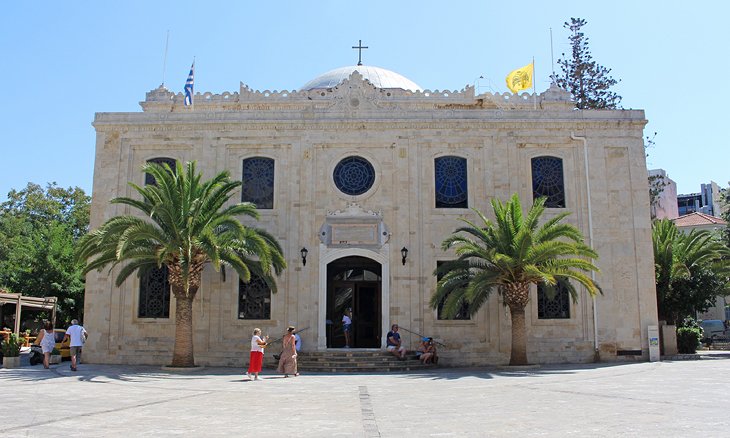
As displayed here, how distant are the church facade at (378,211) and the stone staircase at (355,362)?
2.99 feet

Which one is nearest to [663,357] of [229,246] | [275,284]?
[275,284]

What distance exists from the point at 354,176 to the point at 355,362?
6081 mm

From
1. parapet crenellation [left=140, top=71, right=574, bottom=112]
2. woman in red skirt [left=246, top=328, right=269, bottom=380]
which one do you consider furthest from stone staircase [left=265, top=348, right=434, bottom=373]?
parapet crenellation [left=140, top=71, right=574, bottom=112]

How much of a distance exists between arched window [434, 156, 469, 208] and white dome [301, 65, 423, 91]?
7316 mm

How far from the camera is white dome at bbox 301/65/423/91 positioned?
27594 millimetres

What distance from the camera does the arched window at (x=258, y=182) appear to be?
69.1ft

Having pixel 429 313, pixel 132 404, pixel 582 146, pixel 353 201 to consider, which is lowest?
pixel 132 404

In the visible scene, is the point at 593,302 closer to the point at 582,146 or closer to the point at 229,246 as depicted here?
the point at 582,146

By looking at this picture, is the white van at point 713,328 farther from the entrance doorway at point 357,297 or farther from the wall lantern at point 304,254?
the wall lantern at point 304,254

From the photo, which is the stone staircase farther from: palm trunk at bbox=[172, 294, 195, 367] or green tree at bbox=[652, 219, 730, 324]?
green tree at bbox=[652, 219, 730, 324]

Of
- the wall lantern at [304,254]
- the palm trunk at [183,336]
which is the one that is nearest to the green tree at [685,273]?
the wall lantern at [304,254]

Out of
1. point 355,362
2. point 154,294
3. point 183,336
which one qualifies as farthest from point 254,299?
point 355,362

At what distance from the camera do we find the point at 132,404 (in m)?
10.8

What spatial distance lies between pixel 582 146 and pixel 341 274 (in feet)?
29.3
